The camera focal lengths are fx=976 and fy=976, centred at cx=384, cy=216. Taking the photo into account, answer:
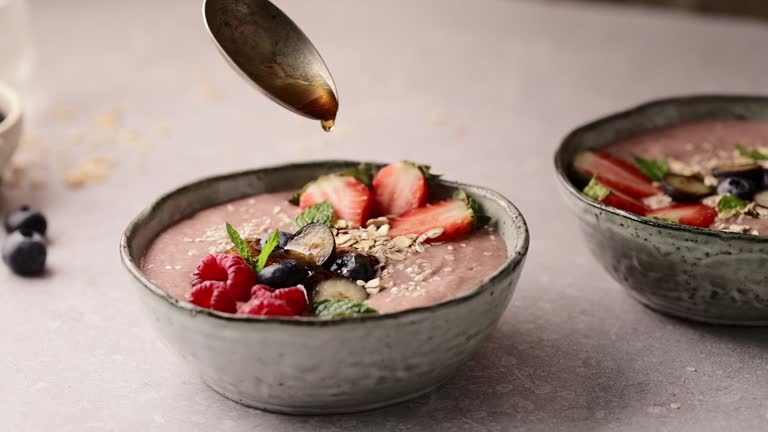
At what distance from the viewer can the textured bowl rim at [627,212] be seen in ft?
6.30

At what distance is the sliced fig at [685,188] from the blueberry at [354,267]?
2.52 feet

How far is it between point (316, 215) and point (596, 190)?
2.08 feet

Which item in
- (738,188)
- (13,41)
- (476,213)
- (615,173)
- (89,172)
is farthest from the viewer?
(13,41)

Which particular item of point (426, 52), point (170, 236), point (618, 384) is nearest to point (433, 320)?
point (618, 384)

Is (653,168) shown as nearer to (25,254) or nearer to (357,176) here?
(357,176)

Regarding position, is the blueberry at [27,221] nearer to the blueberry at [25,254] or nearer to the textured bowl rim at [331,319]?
the blueberry at [25,254]

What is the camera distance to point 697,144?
2.55m

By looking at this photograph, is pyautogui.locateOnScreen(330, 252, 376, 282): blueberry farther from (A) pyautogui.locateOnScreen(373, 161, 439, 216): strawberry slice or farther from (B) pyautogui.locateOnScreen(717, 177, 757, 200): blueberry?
(B) pyautogui.locateOnScreen(717, 177, 757, 200): blueberry

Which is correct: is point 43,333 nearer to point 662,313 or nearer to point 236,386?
point 236,386

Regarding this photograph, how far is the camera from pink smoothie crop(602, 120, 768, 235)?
96.2 inches

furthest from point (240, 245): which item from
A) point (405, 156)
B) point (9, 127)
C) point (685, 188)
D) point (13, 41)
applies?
point (13, 41)

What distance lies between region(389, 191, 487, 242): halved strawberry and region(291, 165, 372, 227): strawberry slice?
7 cm

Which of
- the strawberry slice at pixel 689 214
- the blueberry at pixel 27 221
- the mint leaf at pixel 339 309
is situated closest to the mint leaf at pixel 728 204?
the strawberry slice at pixel 689 214

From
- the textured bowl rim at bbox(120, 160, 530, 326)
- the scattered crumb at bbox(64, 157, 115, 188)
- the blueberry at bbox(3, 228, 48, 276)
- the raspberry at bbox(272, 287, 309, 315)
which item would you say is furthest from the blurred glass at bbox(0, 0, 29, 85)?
the raspberry at bbox(272, 287, 309, 315)
